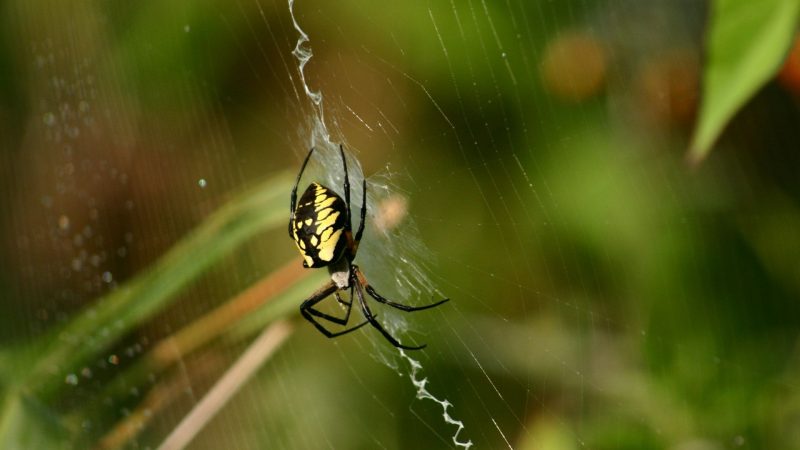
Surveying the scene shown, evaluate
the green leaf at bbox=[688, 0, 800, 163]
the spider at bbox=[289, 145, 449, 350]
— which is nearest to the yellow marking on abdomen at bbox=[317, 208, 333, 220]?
the spider at bbox=[289, 145, 449, 350]

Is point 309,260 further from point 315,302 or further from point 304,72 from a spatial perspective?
point 304,72

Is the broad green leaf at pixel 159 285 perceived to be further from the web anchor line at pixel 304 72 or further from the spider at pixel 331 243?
the web anchor line at pixel 304 72

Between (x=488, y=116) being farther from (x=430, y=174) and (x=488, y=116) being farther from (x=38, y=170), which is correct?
(x=38, y=170)

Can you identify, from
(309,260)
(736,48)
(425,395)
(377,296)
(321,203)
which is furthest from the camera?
(377,296)

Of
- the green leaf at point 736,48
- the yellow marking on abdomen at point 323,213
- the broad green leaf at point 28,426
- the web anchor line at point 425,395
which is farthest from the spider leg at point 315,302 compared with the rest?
the green leaf at point 736,48

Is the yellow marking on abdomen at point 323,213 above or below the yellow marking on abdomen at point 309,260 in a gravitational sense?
above

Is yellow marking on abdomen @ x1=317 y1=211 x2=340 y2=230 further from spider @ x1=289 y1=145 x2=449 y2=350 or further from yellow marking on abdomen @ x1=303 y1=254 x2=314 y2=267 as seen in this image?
yellow marking on abdomen @ x1=303 y1=254 x2=314 y2=267

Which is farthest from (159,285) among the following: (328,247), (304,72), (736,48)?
(736,48)
